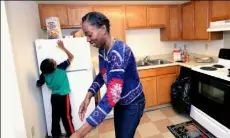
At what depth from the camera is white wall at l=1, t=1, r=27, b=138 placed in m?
1.37

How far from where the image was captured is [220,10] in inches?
88.1

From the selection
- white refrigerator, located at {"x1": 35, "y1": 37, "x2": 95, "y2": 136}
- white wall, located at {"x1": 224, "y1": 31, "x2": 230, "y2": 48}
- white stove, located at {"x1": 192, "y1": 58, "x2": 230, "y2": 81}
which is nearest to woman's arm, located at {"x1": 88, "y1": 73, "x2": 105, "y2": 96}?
white refrigerator, located at {"x1": 35, "y1": 37, "x2": 95, "y2": 136}

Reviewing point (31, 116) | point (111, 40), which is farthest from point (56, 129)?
point (111, 40)

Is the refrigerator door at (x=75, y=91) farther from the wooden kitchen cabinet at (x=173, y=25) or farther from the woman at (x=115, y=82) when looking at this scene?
the wooden kitchen cabinet at (x=173, y=25)

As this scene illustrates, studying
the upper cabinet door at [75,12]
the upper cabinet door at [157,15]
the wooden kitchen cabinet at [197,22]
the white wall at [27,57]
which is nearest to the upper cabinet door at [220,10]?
the wooden kitchen cabinet at [197,22]

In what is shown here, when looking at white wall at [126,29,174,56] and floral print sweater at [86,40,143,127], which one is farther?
white wall at [126,29,174,56]

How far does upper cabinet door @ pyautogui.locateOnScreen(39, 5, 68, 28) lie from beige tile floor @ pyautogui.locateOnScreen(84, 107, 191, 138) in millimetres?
1737

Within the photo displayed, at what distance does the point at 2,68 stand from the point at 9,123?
1.67 feet

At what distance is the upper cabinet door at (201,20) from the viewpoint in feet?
8.11

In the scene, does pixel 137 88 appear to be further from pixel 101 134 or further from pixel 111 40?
pixel 101 134

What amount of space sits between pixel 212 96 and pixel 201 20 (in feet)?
4.12

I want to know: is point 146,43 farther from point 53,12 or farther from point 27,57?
point 27,57

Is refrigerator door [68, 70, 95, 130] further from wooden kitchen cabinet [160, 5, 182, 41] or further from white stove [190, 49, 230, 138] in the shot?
wooden kitchen cabinet [160, 5, 182, 41]

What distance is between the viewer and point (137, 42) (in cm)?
320
